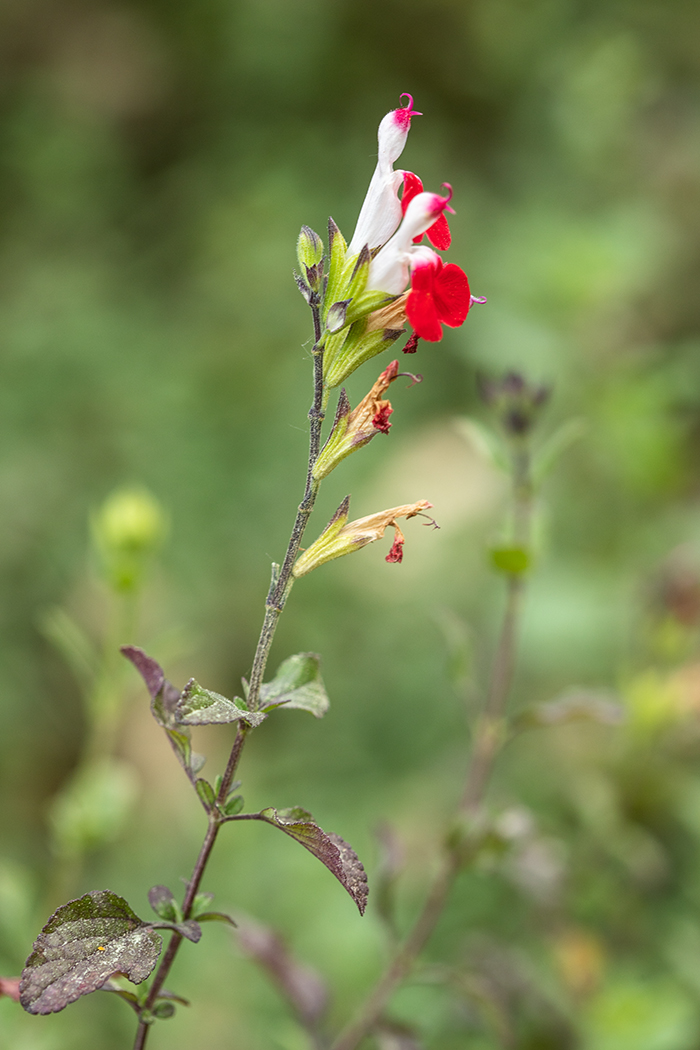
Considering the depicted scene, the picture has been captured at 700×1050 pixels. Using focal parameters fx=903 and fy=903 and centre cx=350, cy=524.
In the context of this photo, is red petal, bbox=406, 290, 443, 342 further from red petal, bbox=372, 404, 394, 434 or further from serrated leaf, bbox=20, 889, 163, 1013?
serrated leaf, bbox=20, 889, 163, 1013

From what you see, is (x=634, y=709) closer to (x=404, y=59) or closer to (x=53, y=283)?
(x=53, y=283)

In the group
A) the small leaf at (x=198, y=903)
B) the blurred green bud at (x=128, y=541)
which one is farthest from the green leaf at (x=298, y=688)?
the blurred green bud at (x=128, y=541)

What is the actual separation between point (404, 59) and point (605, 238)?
1911mm

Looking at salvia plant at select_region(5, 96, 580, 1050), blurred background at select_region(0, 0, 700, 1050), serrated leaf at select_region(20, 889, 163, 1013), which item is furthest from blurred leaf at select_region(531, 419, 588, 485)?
serrated leaf at select_region(20, 889, 163, 1013)

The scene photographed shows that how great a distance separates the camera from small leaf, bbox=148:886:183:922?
56cm

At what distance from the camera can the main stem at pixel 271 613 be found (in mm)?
501

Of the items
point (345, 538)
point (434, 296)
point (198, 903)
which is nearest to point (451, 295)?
point (434, 296)

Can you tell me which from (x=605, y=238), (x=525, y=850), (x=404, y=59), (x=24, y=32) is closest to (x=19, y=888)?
(x=525, y=850)

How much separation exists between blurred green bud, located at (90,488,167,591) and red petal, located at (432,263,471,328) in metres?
0.56

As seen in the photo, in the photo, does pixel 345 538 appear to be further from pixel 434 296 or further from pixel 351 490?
pixel 351 490

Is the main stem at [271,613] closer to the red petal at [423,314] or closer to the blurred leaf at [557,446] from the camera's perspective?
the red petal at [423,314]

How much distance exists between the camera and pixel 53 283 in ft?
9.05

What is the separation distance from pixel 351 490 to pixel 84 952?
1730 mm

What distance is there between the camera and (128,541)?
1.01 meters
